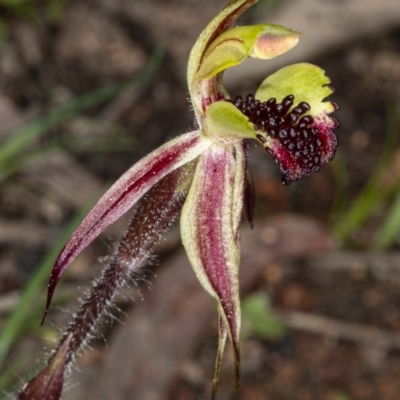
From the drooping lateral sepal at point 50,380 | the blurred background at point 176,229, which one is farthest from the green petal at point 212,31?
the blurred background at point 176,229

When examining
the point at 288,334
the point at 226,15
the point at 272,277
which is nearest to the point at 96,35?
the point at 272,277

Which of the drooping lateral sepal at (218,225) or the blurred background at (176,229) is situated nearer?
the drooping lateral sepal at (218,225)

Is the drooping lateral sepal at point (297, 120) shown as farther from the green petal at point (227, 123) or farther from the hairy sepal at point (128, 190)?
the hairy sepal at point (128, 190)

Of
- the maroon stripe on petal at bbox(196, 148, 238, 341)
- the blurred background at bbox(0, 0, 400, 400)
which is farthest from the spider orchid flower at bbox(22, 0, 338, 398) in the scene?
the blurred background at bbox(0, 0, 400, 400)

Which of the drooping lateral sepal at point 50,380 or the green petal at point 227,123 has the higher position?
the green petal at point 227,123

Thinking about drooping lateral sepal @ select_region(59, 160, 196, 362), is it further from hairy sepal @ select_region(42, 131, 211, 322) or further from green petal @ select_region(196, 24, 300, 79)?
green petal @ select_region(196, 24, 300, 79)

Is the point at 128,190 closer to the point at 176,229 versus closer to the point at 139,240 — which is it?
the point at 139,240
